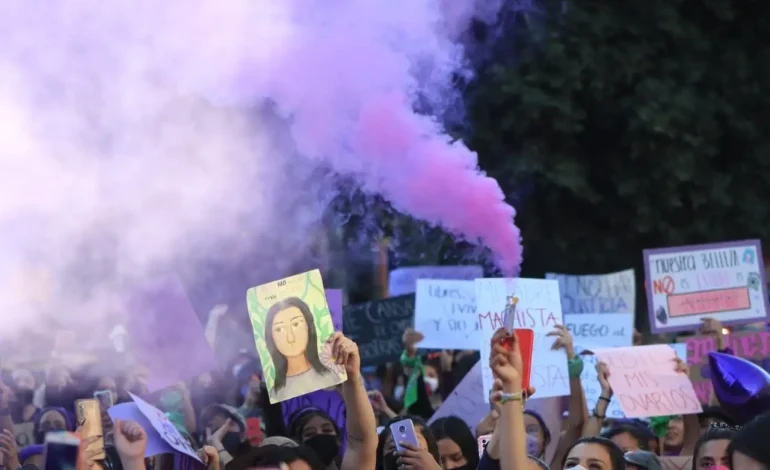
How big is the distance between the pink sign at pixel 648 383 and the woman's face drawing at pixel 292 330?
2478 millimetres

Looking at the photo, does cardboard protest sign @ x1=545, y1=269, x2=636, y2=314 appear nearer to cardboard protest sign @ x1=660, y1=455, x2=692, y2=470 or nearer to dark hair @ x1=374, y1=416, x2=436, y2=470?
cardboard protest sign @ x1=660, y1=455, x2=692, y2=470

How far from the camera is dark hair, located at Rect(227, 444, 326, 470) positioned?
4074 mm

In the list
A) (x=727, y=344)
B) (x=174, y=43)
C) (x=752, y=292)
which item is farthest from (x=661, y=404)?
(x=174, y=43)

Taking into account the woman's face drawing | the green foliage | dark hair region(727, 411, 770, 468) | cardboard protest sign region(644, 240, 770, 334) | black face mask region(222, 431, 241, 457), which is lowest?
dark hair region(727, 411, 770, 468)

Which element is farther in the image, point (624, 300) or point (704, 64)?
point (704, 64)

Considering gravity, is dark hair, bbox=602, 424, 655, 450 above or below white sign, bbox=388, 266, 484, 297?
below

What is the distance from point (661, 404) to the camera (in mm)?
6844

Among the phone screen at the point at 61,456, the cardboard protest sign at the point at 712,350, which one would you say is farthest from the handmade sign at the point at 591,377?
the phone screen at the point at 61,456

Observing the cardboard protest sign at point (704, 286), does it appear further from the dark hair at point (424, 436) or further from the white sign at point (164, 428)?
the white sign at point (164, 428)

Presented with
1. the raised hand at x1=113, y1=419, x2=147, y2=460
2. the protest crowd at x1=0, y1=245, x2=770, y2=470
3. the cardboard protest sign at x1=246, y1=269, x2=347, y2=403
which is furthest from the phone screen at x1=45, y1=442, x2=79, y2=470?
the cardboard protest sign at x1=246, y1=269, x2=347, y2=403

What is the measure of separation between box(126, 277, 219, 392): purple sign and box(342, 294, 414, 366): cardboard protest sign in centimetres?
265

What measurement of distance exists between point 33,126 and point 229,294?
4406 millimetres

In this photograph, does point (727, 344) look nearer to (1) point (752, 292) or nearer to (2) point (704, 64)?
(1) point (752, 292)

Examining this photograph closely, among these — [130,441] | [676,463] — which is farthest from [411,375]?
[130,441]
